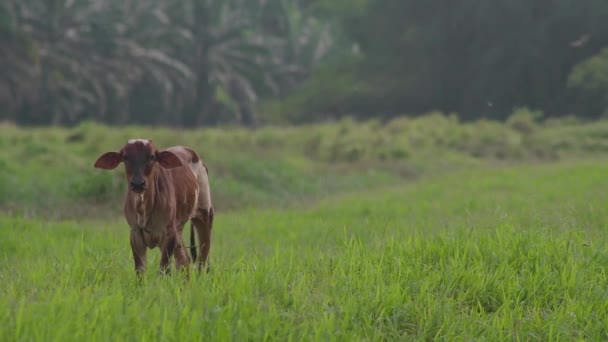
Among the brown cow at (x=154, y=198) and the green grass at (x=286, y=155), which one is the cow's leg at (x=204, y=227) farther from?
the green grass at (x=286, y=155)

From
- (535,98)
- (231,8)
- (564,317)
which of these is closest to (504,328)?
(564,317)

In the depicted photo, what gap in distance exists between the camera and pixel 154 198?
17.4 ft

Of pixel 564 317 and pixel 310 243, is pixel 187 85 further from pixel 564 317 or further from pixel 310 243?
pixel 564 317

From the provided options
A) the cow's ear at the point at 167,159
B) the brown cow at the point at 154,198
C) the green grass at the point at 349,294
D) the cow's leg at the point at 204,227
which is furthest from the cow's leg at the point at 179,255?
the cow's leg at the point at 204,227

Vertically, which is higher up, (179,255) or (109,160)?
(109,160)

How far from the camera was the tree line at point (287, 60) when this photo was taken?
119 ft

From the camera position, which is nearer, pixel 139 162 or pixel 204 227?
pixel 139 162

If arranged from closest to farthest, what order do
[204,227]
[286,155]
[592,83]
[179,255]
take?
[179,255] → [204,227] → [286,155] → [592,83]

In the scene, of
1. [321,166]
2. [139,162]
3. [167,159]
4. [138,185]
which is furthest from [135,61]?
[138,185]

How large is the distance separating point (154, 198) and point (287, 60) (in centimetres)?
4873

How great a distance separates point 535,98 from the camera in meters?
42.5

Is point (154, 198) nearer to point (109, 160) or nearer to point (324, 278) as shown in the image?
point (109, 160)

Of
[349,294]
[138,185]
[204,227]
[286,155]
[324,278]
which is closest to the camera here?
[138,185]

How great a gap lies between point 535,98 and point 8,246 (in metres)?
38.0
